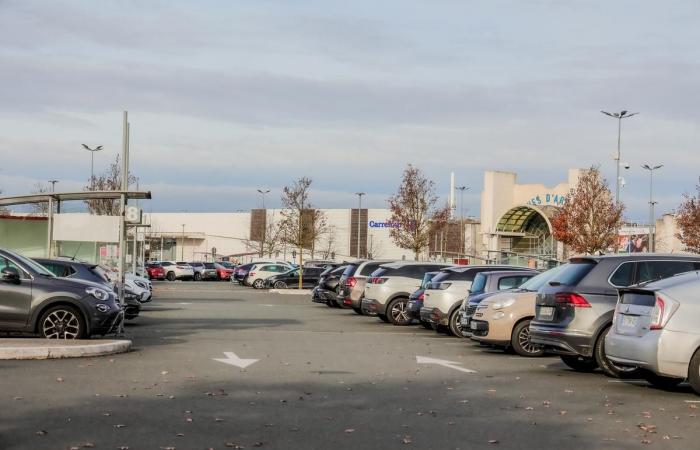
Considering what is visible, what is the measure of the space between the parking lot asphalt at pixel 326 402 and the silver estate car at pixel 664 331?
1.33ft

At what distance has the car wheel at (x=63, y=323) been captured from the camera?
17141 mm

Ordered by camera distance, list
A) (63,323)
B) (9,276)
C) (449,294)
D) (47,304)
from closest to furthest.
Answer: (9,276)
(47,304)
(63,323)
(449,294)

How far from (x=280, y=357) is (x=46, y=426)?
7.65m

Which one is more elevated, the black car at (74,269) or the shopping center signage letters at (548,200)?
the shopping center signage letters at (548,200)

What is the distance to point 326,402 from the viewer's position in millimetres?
11133

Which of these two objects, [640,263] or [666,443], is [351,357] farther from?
[666,443]

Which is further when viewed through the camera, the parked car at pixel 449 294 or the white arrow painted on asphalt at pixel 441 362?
the parked car at pixel 449 294

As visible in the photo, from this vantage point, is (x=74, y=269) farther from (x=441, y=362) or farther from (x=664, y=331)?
(x=664, y=331)

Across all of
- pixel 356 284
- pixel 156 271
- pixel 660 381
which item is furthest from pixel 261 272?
pixel 660 381

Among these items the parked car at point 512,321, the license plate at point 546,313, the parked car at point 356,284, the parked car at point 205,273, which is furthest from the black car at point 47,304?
the parked car at point 205,273

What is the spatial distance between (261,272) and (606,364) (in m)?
49.4

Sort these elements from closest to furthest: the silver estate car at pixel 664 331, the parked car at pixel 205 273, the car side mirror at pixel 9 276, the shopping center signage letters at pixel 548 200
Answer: the silver estate car at pixel 664 331 < the car side mirror at pixel 9 276 < the parked car at pixel 205 273 < the shopping center signage letters at pixel 548 200

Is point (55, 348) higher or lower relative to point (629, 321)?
lower

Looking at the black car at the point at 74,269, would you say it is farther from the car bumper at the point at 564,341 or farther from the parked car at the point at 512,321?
the car bumper at the point at 564,341
